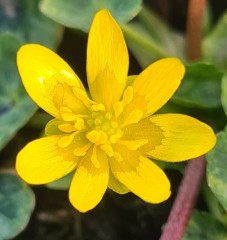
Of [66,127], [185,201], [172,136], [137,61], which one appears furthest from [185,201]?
[137,61]

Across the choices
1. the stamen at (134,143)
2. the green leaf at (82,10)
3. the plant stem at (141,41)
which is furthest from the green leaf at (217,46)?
the stamen at (134,143)

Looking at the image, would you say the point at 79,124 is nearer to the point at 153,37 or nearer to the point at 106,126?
the point at 106,126

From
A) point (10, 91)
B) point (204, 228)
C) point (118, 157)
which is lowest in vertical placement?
point (204, 228)

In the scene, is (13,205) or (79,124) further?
(13,205)

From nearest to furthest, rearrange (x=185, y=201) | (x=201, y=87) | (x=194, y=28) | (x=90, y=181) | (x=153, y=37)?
(x=90, y=181), (x=185, y=201), (x=201, y=87), (x=194, y=28), (x=153, y=37)

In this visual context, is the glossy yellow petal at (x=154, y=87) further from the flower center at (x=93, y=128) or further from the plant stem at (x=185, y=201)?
the plant stem at (x=185, y=201)

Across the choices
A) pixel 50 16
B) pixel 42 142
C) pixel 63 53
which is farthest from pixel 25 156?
pixel 63 53

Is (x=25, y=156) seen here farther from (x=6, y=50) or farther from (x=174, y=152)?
(x=6, y=50)

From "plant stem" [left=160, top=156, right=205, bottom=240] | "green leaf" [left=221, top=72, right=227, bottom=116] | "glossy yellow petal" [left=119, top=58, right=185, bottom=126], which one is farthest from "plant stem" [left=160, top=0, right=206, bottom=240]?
"glossy yellow petal" [left=119, top=58, right=185, bottom=126]
